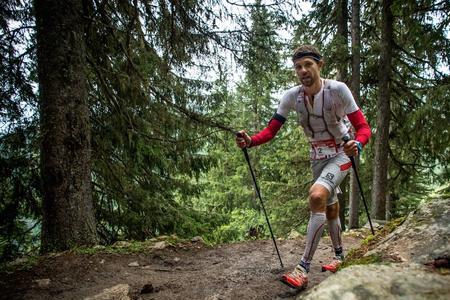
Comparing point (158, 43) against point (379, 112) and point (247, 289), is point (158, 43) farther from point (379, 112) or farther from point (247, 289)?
point (379, 112)

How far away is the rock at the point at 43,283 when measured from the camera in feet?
12.3

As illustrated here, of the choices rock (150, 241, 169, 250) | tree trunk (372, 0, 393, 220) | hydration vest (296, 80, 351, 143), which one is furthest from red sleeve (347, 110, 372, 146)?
tree trunk (372, 0, 393, 220)

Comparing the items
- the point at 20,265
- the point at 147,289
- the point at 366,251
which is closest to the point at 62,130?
the point at 20,265

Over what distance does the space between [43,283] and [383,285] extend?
357 centimetres

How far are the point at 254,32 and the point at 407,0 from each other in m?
3.48

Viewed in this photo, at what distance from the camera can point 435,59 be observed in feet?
30.3

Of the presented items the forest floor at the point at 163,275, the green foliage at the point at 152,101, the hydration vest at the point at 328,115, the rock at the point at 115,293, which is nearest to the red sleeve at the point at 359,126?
the hydration vest at the point at 328,115

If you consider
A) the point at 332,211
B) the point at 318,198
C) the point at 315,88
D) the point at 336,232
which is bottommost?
the point at 336,232

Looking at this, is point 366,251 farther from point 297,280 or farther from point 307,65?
point 307,65

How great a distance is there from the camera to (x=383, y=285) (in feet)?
5.99

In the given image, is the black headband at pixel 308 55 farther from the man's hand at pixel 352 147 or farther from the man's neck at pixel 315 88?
the man's hand at pixel 352 147

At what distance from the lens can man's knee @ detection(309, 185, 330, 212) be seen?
349cm

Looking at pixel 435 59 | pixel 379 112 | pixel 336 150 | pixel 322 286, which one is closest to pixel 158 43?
pixel 336 150

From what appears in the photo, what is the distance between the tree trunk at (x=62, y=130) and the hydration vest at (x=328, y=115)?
3.17 m
